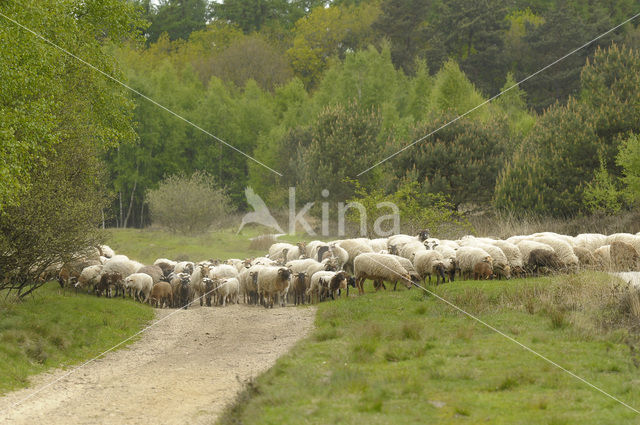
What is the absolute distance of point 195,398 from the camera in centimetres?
1113

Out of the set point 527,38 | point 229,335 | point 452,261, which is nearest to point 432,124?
point 452,261

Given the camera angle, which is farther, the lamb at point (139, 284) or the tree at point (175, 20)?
the tree at point (175, 20)

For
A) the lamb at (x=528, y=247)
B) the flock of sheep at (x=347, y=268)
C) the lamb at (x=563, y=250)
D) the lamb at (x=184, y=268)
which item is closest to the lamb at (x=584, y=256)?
the flock of sheep at (x=347, y=268)

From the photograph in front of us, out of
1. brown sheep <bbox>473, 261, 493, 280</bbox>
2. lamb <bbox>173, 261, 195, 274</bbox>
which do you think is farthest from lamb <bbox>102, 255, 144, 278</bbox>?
brown sheep <bbox>473, 261, 493, 280</bbox>

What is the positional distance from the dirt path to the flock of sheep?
11.2 ft

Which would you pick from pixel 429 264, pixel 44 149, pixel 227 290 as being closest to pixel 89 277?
pixel 227 290

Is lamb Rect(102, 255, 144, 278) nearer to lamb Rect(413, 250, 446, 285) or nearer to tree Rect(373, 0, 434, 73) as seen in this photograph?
lamb Rect(413, 250, 446, 285)

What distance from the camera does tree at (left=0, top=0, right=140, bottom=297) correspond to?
16.0m

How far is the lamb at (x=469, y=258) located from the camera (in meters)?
21.5

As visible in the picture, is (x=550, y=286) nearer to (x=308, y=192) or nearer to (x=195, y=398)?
(x=195, y=398)

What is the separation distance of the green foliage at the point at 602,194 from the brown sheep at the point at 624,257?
11.8 meters

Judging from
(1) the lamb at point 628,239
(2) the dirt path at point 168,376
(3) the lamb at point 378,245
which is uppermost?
(1) the lamb at point 628,239

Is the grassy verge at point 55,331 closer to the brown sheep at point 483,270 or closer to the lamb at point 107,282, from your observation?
the lamb at point 107,282

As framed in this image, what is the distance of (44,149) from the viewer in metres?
16.5
